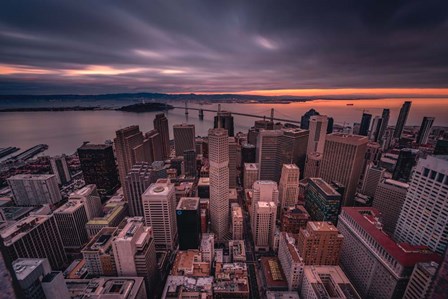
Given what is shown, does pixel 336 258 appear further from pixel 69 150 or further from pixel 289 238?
pixel 69 150

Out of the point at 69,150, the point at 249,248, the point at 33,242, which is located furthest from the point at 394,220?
the point at 69,150

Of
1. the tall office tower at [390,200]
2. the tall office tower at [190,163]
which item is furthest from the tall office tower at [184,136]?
the tall office tower at [390,200]

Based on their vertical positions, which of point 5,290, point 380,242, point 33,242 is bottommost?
point 33,242

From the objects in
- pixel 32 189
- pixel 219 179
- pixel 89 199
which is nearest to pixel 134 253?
pixel 219 179

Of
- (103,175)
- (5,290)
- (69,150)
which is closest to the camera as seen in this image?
(5,290)

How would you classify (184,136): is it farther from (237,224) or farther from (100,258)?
(100,258)

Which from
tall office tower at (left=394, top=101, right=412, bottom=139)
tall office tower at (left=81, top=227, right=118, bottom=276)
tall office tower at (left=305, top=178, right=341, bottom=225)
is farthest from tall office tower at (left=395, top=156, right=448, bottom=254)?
tall office tower at (left=394, top=101, right=412, bottom=139)
